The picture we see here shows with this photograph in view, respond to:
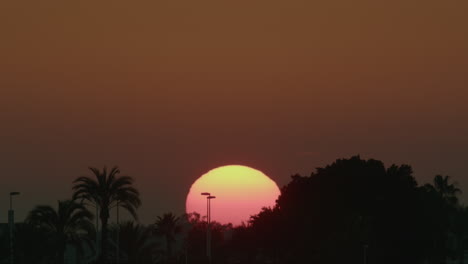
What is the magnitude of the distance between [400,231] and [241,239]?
3433 cm

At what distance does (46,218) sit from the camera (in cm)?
9175

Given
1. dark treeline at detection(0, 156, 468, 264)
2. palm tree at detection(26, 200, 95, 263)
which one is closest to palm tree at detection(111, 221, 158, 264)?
dark treeline at detection(0, 156, 468, 264)

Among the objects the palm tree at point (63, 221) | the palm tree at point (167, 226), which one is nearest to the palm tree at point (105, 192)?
the palm tree at point (63, 221)

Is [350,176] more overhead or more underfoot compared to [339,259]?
more overhead

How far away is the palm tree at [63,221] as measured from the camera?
300 feet

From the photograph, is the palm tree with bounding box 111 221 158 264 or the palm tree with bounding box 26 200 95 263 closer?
the palm tree with bounding box 26 200 95 263

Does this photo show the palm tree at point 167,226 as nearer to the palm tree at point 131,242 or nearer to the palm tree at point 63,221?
the palm tree at point 131,242

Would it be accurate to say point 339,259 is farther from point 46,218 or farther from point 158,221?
point 158,221

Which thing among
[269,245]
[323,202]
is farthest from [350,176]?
[269,245]

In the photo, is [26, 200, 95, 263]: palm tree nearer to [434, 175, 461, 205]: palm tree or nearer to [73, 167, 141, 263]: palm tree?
[73, 167, 141, 263]: palm tree

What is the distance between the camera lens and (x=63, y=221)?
301 ft

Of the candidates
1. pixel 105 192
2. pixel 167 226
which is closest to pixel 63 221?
pixel 105 192

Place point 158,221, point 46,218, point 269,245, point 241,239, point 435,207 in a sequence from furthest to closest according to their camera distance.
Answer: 1. point 158,221
2. point 241,239
3. point 435,207
4. point 269,245
5. point 46,218

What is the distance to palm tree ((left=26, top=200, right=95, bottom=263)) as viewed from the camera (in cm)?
9156
